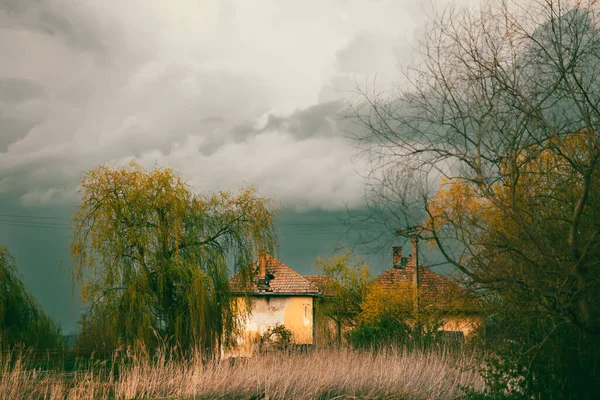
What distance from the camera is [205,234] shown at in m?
21.9

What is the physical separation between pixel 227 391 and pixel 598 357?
6.19 m

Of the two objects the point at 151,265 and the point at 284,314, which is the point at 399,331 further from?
the point at 284,314

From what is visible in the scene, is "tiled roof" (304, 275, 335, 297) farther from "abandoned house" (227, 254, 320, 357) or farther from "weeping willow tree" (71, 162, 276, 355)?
"weeping willow tree" (71, 162, 276, 355)

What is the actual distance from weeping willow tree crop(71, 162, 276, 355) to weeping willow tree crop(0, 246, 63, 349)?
5793mm

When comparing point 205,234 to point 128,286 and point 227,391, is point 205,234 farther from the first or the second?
point 227,391

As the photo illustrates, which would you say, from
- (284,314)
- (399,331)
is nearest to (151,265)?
(399,331)

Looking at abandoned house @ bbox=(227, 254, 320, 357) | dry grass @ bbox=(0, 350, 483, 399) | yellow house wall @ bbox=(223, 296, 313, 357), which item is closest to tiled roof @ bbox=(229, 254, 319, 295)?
abandoned house @ bbox=(227, 254, 320, 357)

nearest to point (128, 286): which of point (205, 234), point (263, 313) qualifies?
point (205, 234)

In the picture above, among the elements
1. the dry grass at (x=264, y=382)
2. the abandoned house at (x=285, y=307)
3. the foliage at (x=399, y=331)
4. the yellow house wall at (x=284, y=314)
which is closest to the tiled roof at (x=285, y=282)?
the abandoned house at (x=285, y=307)

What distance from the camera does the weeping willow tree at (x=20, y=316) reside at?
24828 millimetres

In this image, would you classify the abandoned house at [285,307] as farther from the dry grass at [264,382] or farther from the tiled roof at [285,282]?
the dry grass at [264,382]

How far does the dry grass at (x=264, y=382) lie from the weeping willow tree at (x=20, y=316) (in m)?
13.9

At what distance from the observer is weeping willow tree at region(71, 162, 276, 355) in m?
19.9

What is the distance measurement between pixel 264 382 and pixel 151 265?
10086 mm
